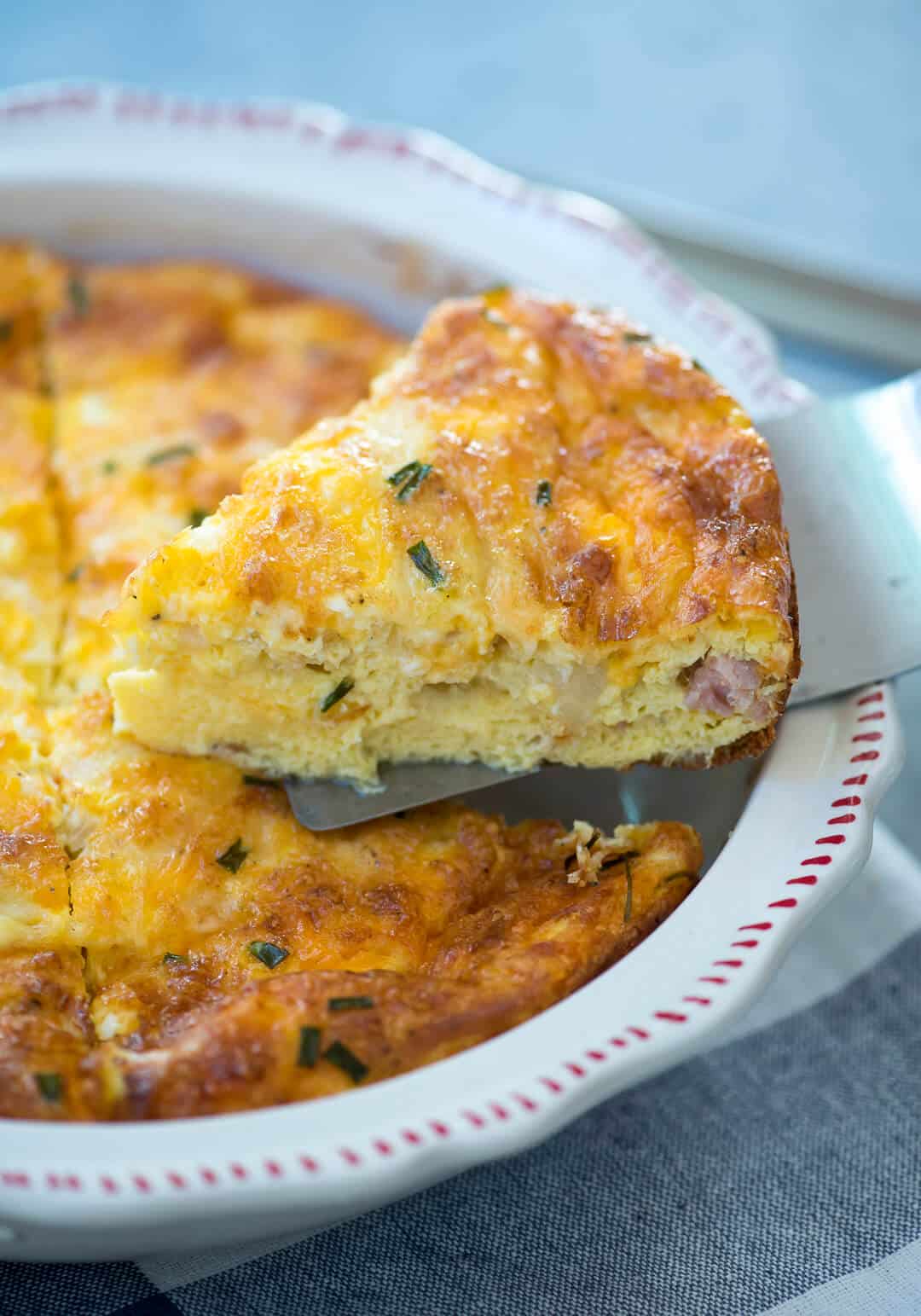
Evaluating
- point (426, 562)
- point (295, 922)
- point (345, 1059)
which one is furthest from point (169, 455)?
point (345, 1059)

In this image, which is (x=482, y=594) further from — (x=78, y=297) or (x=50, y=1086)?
(x=78, y=297)

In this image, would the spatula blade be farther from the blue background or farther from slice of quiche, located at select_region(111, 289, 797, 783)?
the blue background

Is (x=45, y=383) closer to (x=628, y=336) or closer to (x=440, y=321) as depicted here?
(x=440, y=321)

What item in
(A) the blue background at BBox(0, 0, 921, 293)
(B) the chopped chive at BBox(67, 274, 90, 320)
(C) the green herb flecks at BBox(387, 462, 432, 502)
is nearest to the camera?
(C) the green herb flecks at BBox(387, 462, 432, 502)

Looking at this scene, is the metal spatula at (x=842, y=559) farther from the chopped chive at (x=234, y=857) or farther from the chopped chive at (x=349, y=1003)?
the chopped chive at (x=349, y=1003)

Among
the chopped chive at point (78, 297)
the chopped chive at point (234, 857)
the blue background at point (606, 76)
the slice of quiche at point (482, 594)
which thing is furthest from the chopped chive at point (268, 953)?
the blue background at point (606, 76)

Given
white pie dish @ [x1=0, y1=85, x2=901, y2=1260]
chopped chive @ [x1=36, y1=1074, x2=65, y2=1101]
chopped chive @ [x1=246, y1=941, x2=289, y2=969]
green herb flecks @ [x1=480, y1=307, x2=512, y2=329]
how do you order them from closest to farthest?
white pie dish @ [x1=0, y1=85, x2=901, y2=1260]
chopped chive @ [x1=36, y1=1074, x2=65, y2=1101]
chopped chive @ [x1=246, y1=941, x2=289, y2=969]
green herb flecks @ [x1=480, y1=307, x2=512, y2=329]

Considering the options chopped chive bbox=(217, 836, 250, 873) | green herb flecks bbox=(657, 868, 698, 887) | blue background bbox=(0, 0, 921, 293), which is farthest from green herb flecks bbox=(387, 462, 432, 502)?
blue background bbox=(0, 0, 921, 293)

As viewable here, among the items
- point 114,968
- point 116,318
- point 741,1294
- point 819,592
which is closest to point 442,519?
point 819,592
